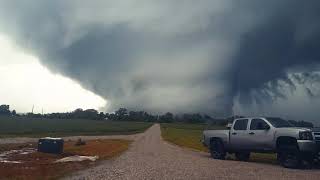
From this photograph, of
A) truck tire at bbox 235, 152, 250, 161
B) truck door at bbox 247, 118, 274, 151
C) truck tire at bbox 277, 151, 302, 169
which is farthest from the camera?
truck tire at bbox 235, 152, 250, 161

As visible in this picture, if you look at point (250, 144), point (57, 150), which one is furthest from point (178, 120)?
point (250, 144)

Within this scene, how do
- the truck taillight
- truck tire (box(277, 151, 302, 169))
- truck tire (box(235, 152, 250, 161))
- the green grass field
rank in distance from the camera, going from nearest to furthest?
the truck taillight, truck tire (box(277, 151, 302, 169)), truck tire (box(235, 152, 250, 161)), the green grass field

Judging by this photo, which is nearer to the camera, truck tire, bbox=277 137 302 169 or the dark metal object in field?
truck tire, bbox=277 137 302 169

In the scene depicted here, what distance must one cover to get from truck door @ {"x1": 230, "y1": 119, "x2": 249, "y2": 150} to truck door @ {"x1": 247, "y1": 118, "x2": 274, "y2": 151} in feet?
1.35

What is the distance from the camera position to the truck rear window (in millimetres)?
23619

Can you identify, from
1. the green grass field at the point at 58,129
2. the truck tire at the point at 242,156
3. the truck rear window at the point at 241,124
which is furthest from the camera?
the green grass field at the point at 58,129

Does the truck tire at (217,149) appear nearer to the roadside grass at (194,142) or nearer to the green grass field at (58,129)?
the roadside grass at (194,142)

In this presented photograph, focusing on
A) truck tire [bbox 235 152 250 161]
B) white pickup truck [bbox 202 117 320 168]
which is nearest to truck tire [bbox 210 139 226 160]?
white pickup truck [bbox 202 117 320 168]

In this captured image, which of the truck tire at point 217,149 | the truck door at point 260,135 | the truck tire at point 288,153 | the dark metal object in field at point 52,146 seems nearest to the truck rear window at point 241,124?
the truck door at point 260,135

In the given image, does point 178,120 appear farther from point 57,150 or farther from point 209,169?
point 209,169

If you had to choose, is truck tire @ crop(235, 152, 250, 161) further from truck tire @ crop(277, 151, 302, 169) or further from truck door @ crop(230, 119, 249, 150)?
truck tire @ crop(277, 151, 302, 169)

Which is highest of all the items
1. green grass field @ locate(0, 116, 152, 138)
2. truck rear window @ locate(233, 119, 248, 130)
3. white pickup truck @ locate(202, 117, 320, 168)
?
green grass field @ locate(0, 116, 152, 138)

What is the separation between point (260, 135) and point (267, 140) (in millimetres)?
612

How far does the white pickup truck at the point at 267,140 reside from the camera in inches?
784
